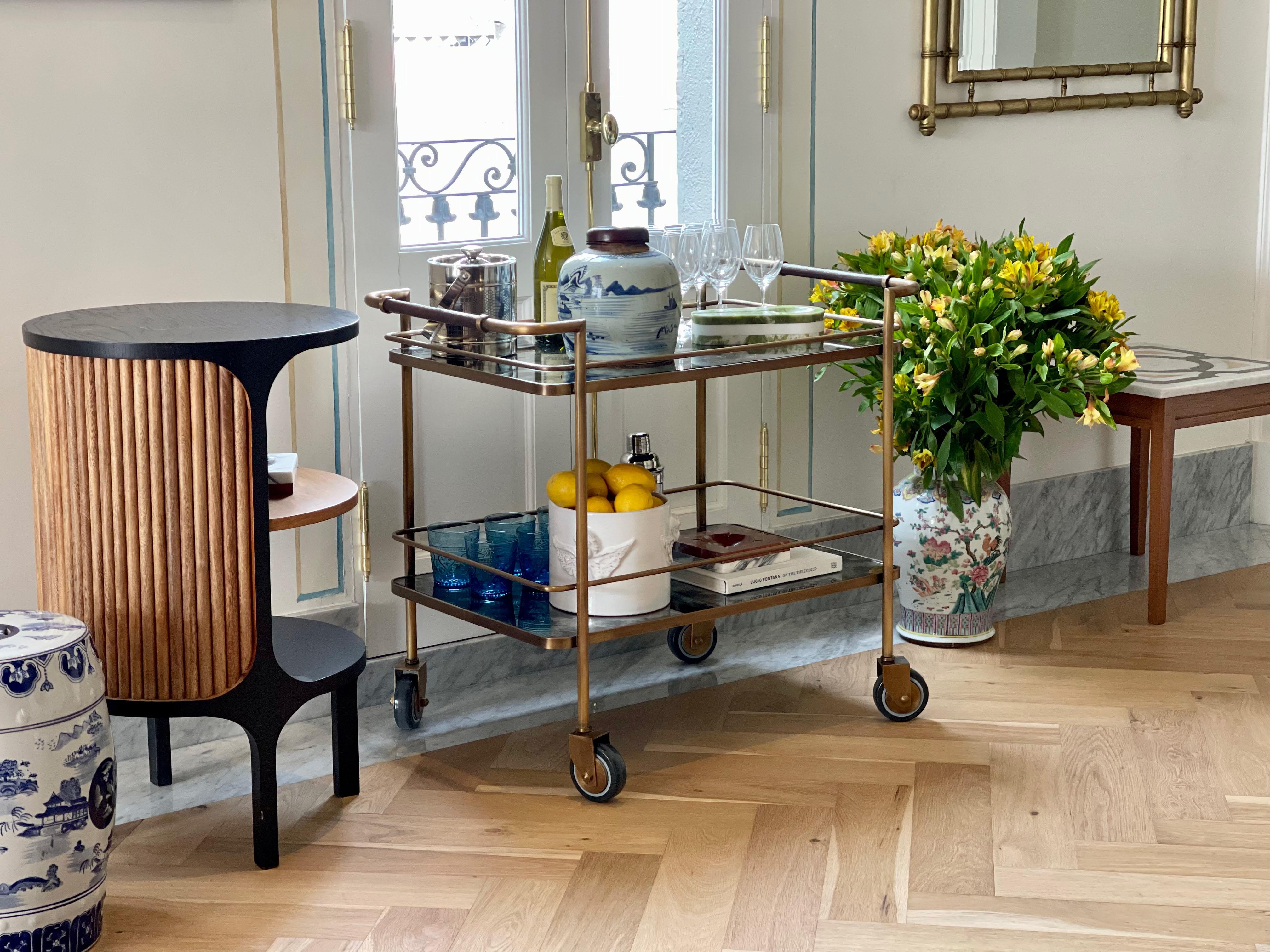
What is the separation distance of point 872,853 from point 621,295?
968 millimetres

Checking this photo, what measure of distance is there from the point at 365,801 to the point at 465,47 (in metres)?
1.40

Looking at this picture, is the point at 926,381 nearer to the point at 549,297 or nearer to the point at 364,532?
the point at 549,297

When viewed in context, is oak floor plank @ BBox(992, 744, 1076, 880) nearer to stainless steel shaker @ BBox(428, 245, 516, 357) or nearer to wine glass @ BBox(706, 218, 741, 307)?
wine glass @ BBox(706, 218, 741, 307)

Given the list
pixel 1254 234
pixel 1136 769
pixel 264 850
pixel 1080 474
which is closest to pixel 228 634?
pixel 264 850

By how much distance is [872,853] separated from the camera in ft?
7.33

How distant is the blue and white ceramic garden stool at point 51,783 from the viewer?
176 centimetres

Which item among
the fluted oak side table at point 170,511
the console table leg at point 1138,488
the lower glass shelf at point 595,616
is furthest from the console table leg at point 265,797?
the console table leg at point 1138,488

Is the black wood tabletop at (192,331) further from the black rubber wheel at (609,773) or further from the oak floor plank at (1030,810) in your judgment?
the oak floor plank at (1030,810)

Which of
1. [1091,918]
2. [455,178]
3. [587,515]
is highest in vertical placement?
[455,178]

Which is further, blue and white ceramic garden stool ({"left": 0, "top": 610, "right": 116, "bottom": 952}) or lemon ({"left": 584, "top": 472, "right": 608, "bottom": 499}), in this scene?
lemon ({"left": 584, "top": 472, "right": 608, "bottom": 499})

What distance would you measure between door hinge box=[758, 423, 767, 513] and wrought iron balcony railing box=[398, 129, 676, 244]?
2.66ft

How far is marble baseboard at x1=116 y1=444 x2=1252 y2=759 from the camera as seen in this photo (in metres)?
2.80

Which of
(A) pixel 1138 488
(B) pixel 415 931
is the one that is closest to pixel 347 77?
(B) pixel 415 931

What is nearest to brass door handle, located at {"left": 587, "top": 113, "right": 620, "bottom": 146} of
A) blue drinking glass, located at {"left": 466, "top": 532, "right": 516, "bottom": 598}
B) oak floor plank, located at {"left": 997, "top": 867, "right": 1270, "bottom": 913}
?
blue drinking glass, located at {"left": 466, "top": 532, "right": 516, "bottom": 598}
